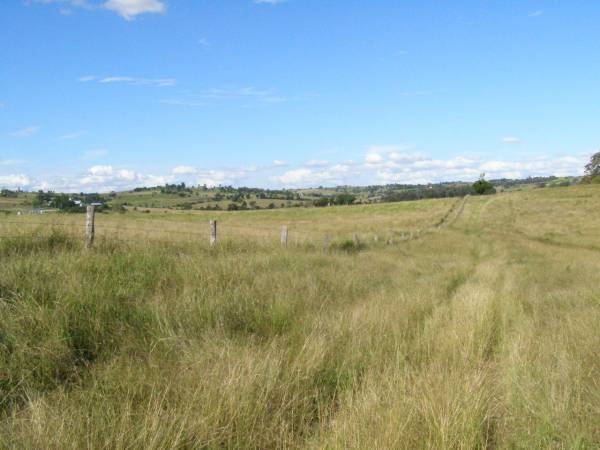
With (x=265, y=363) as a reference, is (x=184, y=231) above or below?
above

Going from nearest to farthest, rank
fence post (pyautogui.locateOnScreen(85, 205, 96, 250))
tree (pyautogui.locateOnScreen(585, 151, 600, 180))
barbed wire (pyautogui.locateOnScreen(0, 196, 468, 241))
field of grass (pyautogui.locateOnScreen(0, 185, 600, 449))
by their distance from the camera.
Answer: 1. field of grass (pyautogui.locateOnScreen(0, 185, 600, 449))
2. fence post (pyautogui.locateOnScreen(85, 205, 96, 250))
3. barbed wire (pyautogui.locateOnScreen(0, 196, 468, 241))
4. tree (pyautogui.locateOnScreen(585, 151, 600, 180))

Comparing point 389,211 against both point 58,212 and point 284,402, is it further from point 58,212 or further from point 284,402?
point 284,402

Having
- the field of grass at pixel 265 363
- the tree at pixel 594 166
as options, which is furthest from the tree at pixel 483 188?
the field of grass at pixel 265 363

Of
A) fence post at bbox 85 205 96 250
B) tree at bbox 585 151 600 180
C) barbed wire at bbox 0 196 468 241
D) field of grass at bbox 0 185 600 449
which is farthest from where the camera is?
tree at bbox 585 151 600 180

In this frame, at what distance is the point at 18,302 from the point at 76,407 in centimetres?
207

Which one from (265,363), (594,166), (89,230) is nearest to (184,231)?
(89,230)

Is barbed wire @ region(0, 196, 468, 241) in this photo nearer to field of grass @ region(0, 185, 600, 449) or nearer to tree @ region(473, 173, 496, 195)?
field of grass @ region(0, 185, 600, 449)

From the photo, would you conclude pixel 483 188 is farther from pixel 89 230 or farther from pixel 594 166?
pixel 89 230

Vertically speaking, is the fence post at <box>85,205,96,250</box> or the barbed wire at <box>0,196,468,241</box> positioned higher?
the fence post at <box>85,205,96,250</box>

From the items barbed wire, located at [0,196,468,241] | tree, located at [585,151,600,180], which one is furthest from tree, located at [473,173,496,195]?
barbed wire, located at [0,196,468,241]

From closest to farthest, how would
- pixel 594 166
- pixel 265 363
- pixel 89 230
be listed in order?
pixel 265 363
pixel 89 230
pixel 594 166

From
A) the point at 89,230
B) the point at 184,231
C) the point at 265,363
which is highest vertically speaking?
the point at 89,230

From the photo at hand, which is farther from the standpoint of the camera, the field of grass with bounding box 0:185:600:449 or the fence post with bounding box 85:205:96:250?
the fence post with bounding box 85:205:96:250

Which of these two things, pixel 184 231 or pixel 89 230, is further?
pixel 184 231
